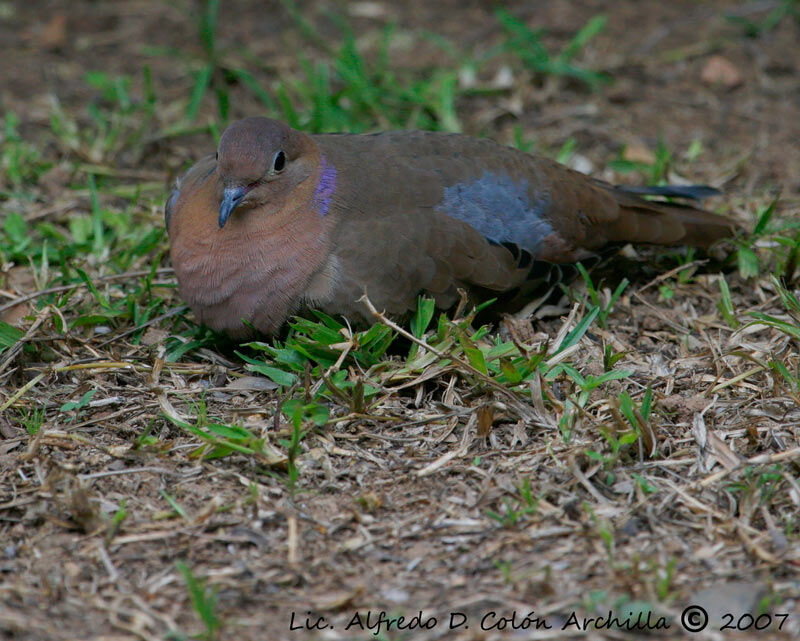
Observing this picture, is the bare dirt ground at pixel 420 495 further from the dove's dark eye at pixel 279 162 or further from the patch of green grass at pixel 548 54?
the patch of green grass at pixel 548 54

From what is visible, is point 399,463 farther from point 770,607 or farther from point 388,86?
point 388,86

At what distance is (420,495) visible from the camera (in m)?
3.24

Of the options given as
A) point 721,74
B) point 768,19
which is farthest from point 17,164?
point 768,19

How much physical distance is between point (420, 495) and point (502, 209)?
4.97 feet

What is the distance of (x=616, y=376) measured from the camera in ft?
12.0

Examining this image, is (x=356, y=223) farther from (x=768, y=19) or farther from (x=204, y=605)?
(x=768, y=19)

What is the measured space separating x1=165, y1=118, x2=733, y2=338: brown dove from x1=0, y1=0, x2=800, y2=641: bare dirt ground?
33 centimetres

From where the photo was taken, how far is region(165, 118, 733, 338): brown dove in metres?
3.85

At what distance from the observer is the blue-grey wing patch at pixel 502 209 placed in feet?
13.7

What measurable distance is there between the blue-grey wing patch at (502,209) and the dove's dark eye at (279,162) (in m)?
0.66

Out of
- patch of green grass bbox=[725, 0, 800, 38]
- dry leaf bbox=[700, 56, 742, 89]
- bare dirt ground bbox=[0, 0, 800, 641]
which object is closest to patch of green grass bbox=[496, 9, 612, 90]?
dry leaf bbox=[700, 56, 742, 89]

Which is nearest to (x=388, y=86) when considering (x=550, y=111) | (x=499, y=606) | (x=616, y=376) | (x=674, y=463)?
(x=550, y=111)

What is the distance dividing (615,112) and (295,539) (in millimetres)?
3870

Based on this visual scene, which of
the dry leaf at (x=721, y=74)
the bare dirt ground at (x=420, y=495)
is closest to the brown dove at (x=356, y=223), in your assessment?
the bare dirt ground at (x=420, y=495)
